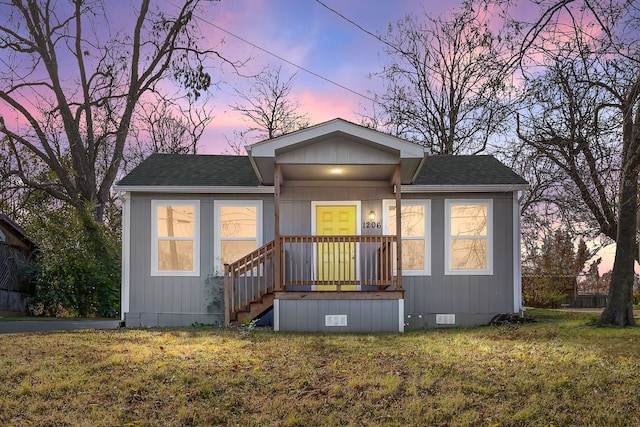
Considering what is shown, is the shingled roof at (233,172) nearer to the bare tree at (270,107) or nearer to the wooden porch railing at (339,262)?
the wooden porch railing at (339,262)

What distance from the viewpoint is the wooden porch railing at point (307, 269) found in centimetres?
1171

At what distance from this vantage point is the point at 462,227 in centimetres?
1328

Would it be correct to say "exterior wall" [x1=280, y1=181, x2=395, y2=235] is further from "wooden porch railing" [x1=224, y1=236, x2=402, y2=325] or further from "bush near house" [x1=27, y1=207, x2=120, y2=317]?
"bush near house" [x1=27, y1=207, x2=120, y2=317]

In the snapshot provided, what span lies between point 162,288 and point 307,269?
2.92 meters

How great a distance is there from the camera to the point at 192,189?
1302cm

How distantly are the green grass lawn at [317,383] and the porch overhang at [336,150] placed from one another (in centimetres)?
330

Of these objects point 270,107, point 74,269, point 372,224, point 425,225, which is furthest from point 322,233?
point 270,107

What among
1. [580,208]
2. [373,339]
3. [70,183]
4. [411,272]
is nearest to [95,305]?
[70,183]

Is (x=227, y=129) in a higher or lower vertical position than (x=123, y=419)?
higher

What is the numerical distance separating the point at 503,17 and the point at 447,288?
6.70m

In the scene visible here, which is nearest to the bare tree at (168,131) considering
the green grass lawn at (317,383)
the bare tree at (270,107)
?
the bare tree at (270,107)

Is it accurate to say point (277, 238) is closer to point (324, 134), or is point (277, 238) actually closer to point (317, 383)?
point (324, 134)

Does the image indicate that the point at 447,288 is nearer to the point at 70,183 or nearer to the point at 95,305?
the point at 95,305

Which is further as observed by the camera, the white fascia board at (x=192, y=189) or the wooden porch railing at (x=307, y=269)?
the white fascia board at (x=192, y=189)
